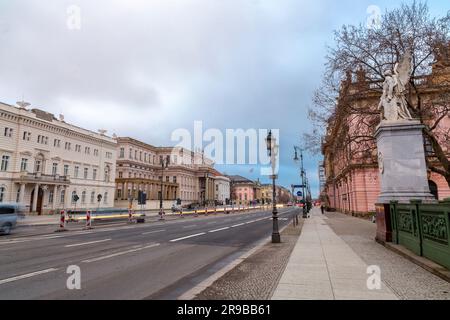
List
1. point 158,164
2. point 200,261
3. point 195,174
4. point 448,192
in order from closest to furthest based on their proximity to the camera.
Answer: point 200,261 < point 448,192 < point 158,164 < point 195,174

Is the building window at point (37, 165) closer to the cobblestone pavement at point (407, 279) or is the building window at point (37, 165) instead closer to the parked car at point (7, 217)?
the parked car at point (7, 217)

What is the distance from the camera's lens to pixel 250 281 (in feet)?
21.4

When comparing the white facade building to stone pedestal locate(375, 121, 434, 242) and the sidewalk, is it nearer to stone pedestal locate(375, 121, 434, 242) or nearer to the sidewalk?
stone pedestal locate(375, 121, 434, 242)

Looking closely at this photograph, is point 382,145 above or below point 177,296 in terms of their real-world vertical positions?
above

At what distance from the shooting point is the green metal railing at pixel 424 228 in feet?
21.6

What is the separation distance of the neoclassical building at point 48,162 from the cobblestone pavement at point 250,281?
3956 cm

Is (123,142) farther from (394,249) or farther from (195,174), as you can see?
(394,249)

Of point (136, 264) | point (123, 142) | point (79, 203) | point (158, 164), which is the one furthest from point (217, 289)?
point (158, 164)

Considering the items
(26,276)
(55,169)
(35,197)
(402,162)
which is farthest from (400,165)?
(55,169)

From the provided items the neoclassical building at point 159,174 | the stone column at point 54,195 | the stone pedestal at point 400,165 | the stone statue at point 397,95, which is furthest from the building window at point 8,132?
the stone pedestal at point 400,165

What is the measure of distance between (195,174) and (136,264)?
4632 inches

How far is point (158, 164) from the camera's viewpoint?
115000 mm

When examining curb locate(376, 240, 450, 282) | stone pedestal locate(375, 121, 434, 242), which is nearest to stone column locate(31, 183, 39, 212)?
stone pedestal locate(375, 121, 434, 242)

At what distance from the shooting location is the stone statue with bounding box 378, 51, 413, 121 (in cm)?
1191
